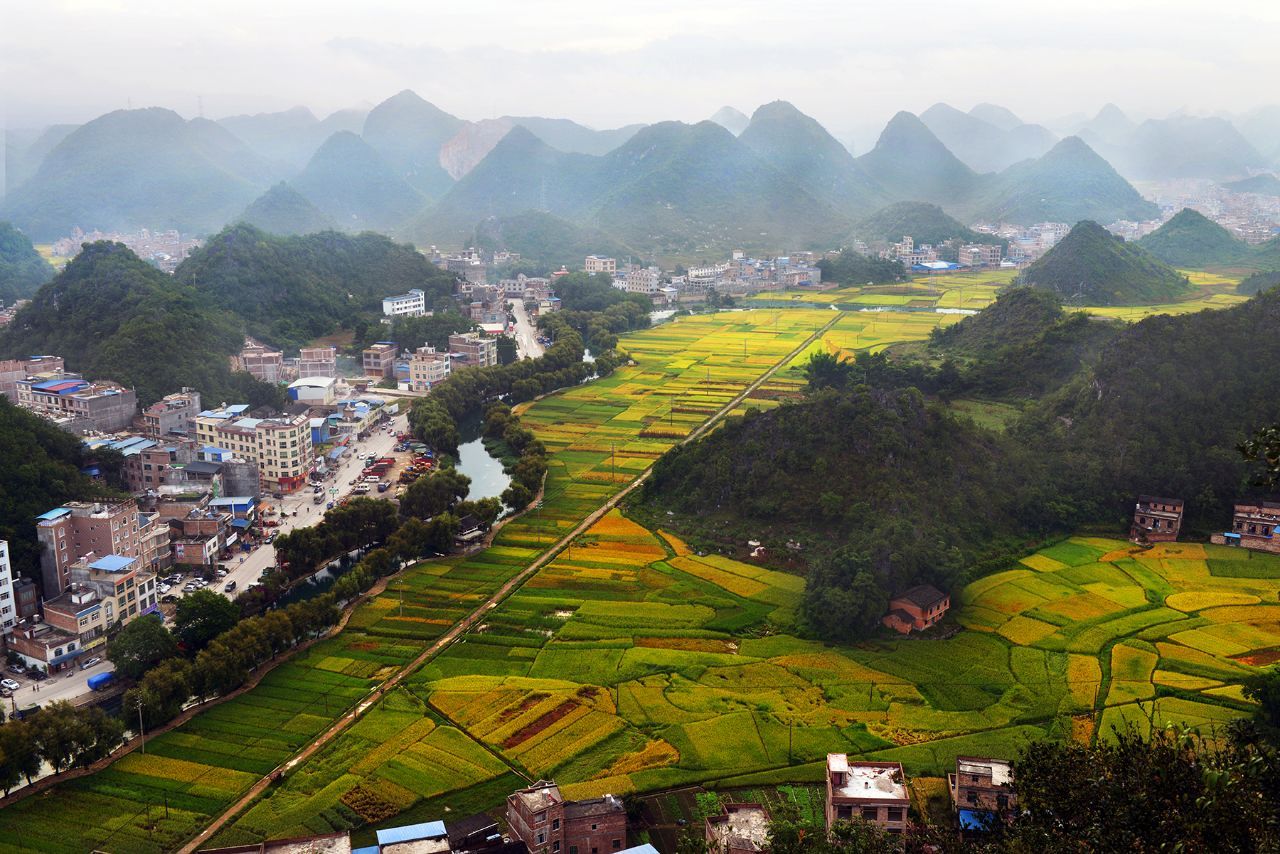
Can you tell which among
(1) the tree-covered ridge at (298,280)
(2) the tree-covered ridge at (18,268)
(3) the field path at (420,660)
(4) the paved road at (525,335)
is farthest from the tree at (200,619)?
(2) the tree-covered ridge at (18,268)

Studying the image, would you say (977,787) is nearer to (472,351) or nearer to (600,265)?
(472,351)

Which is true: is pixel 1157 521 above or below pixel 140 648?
above

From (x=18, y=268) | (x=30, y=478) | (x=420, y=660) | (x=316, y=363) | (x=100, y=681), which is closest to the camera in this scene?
(x=100, y=681)

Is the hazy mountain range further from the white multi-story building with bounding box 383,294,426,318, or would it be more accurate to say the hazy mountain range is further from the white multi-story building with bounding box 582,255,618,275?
the white multi-story building with bounding box 383,294,426,318

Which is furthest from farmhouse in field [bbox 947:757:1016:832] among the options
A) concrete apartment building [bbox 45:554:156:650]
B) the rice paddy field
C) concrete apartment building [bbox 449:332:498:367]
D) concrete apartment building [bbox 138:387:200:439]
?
the rice paddy field

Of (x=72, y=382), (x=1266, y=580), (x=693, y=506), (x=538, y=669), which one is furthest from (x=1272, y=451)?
(x=72, y=382)

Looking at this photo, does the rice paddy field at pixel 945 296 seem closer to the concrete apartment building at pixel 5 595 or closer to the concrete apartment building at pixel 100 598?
the concrete apartment building at pixel 100 598

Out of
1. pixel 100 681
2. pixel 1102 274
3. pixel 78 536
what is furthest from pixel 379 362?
pixel 1102 274
